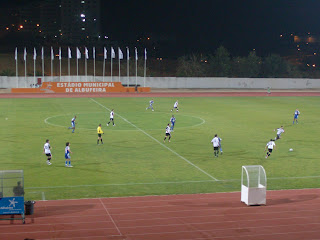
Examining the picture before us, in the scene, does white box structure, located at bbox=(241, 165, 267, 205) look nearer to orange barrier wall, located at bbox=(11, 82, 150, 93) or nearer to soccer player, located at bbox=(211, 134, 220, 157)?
soccer player, located at bbox=(211, 134, 220, 157)

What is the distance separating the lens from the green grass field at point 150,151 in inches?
855

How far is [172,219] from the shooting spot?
16266 mm

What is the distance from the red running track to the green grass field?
1807 millimetres

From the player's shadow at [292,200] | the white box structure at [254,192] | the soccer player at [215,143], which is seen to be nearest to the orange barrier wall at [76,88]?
the soccer player at [215,143]

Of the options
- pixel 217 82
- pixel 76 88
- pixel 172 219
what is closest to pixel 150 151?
pixel 172 219

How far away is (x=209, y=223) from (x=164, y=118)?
29.1m

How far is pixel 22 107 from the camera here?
5356 centimetres

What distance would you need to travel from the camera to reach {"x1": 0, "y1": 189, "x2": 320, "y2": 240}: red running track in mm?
14766

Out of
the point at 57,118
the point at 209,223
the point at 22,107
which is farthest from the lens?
the point at 22,107

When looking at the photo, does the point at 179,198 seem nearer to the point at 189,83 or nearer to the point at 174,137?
the point at 174,137

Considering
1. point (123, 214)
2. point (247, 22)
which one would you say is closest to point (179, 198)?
point (123, 214)

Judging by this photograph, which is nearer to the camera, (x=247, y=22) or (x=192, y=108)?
(x=192, y=108)

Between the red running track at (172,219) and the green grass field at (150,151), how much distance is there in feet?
Result: 5.93

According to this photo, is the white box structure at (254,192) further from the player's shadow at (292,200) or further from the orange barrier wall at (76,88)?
the orange barrier wall at (76,88)
